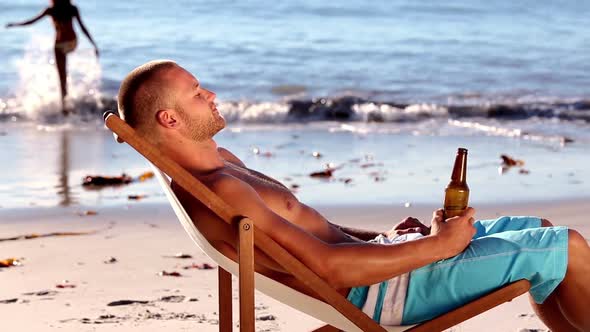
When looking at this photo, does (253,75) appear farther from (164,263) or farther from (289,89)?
(164,263)

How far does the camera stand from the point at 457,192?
3.30 m

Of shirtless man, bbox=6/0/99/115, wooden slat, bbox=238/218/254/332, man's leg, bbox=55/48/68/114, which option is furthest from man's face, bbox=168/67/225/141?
man's leg, bbox=55/48/68/114

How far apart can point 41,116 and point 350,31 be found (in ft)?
34.0

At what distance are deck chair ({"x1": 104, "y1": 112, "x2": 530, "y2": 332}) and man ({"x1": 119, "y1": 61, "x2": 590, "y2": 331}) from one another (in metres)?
0.04

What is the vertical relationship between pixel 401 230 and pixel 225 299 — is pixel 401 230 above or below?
above

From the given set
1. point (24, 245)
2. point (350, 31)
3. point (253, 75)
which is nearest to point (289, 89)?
point (253, 75)

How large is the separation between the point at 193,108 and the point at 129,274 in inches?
83.8

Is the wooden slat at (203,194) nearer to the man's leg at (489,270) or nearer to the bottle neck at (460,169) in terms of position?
the man's leg at (489,270)

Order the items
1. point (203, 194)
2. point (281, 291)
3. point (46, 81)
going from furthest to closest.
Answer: point (46, 81) < point (281, 291) < point (203, 194)

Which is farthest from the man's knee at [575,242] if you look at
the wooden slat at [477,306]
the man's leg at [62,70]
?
the man's leg at [62,70]

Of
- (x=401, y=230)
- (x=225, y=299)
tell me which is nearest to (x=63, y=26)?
(x=225, y=299)

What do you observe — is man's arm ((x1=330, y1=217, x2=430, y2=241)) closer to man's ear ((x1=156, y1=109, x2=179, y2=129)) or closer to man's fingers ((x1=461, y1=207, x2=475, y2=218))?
man's fingers ((x1=461, y1=207, x2=475, y2=218))

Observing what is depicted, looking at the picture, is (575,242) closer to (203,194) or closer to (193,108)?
(203,194)

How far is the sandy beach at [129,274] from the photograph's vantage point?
455 cm
